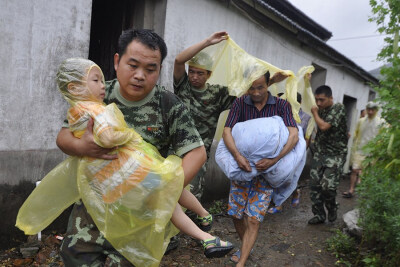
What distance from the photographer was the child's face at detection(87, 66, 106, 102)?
164 centimetres

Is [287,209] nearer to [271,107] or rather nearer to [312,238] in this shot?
[312,238]

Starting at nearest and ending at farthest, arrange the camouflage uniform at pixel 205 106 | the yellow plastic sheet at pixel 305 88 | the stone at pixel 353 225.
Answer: the camouflage uniform at pixel 205 106
the stone at pixel 353 225
the yellow plastic sheet at pixel 305 88

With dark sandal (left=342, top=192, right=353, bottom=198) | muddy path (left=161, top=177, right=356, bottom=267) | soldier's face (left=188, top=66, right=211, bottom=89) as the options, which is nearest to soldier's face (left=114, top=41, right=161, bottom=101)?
soldier's face (left=188, top=66, right=211, bottom=89)

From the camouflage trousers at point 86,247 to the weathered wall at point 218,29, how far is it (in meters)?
3.02

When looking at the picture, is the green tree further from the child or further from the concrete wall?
the concrete wall

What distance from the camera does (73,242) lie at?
1.66 meters

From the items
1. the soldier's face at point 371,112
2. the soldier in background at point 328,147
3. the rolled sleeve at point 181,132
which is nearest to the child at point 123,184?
the rolled sleeve at point 181,132

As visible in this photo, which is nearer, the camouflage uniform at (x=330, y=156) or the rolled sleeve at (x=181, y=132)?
the rolled sleeve at (x=181, y=132)

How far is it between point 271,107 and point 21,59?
258 cm

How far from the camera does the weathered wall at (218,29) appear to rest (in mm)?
4422

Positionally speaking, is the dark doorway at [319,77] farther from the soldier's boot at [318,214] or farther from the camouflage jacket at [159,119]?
the camouflage jacket at [159,119]

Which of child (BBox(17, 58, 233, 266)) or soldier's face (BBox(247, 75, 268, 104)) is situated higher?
soldier's face (BBox(247, 75, 268, 104))

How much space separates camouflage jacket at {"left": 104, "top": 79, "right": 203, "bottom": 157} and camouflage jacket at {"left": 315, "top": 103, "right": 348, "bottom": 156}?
3.49m

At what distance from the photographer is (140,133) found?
1.73 m
